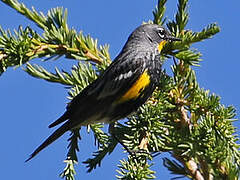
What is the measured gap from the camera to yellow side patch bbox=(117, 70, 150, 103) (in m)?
2.58

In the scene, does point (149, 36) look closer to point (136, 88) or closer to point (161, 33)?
point (161, 33)

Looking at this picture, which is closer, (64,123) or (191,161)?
(191,161)

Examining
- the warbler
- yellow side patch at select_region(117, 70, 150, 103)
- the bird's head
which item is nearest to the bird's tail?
the warbler

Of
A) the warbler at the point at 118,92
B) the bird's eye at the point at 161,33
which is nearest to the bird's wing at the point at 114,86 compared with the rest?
the warbler at the point at 118,92

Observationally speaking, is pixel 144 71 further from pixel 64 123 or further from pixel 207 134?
pixel 207 134

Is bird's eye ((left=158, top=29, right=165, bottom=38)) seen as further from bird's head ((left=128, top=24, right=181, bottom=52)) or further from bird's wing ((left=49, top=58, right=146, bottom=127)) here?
bird's wing ((left=49, top=58, right=146, bottom=127))

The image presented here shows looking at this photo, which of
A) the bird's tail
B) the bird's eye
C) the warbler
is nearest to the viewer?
the warbler

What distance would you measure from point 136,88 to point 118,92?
134 millimetres

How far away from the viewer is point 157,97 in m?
2.13

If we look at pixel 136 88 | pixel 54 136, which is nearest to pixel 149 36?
pixel 136 88

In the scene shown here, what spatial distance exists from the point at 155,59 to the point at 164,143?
0.97m

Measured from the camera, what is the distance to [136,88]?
2611 mm

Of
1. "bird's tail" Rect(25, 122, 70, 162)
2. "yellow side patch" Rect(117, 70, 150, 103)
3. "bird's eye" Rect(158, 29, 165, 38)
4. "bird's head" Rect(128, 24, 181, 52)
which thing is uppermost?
"bird's head" Rect(128, 24, 181, 52)

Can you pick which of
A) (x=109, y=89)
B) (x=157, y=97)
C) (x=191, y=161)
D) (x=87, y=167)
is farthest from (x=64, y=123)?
(x=191, y=161)
